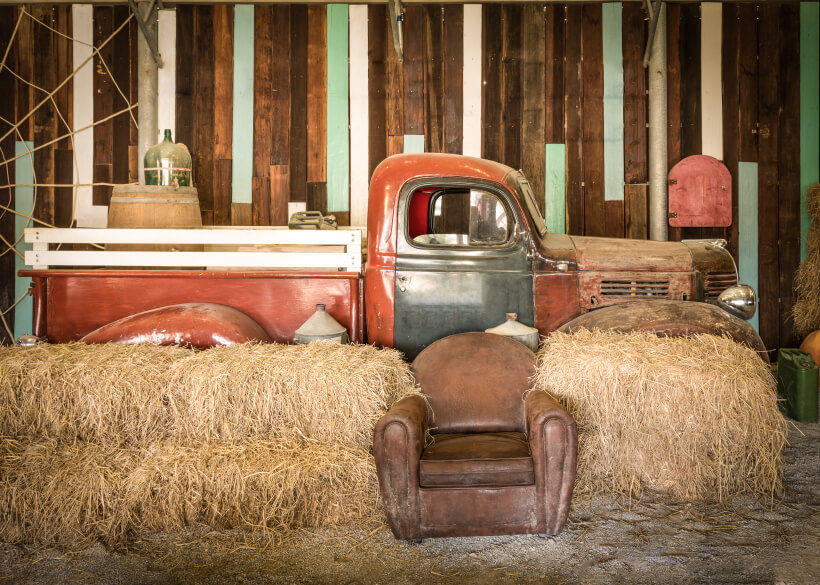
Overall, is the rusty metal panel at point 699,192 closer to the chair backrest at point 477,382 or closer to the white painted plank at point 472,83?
the white painted plank at point 472,83

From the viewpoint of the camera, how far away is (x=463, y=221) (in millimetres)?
4473

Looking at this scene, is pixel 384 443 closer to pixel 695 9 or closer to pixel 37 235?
pixel 37 235

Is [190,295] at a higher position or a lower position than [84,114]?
lower

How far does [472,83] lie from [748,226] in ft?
11.0

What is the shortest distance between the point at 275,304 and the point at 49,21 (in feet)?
16.6

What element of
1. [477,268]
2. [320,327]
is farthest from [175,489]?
[477,268]

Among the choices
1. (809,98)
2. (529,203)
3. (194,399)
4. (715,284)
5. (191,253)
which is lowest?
(194,399)

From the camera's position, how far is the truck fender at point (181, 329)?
152 inches

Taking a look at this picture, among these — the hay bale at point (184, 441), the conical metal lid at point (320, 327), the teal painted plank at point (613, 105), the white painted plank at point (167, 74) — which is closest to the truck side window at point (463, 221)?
the conical metal lid at point (320, 327)

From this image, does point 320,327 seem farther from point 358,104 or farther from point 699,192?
point 699,192

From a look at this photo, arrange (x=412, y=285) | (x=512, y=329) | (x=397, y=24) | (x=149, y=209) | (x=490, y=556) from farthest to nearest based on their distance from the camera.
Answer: (x=397, y=24) → (x=149, y=209) → (x=412, y=285) → (x=512, y=329) → (x=490, y=556)

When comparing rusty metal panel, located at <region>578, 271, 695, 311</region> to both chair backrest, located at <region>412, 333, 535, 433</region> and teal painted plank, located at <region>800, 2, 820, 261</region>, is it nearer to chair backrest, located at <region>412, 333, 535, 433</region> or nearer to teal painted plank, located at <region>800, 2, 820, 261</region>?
chair backrest, located at <region>412, 333, 535, 433</region>

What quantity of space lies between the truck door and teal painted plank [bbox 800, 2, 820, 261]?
4.39m

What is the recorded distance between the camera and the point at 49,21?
275 inches
